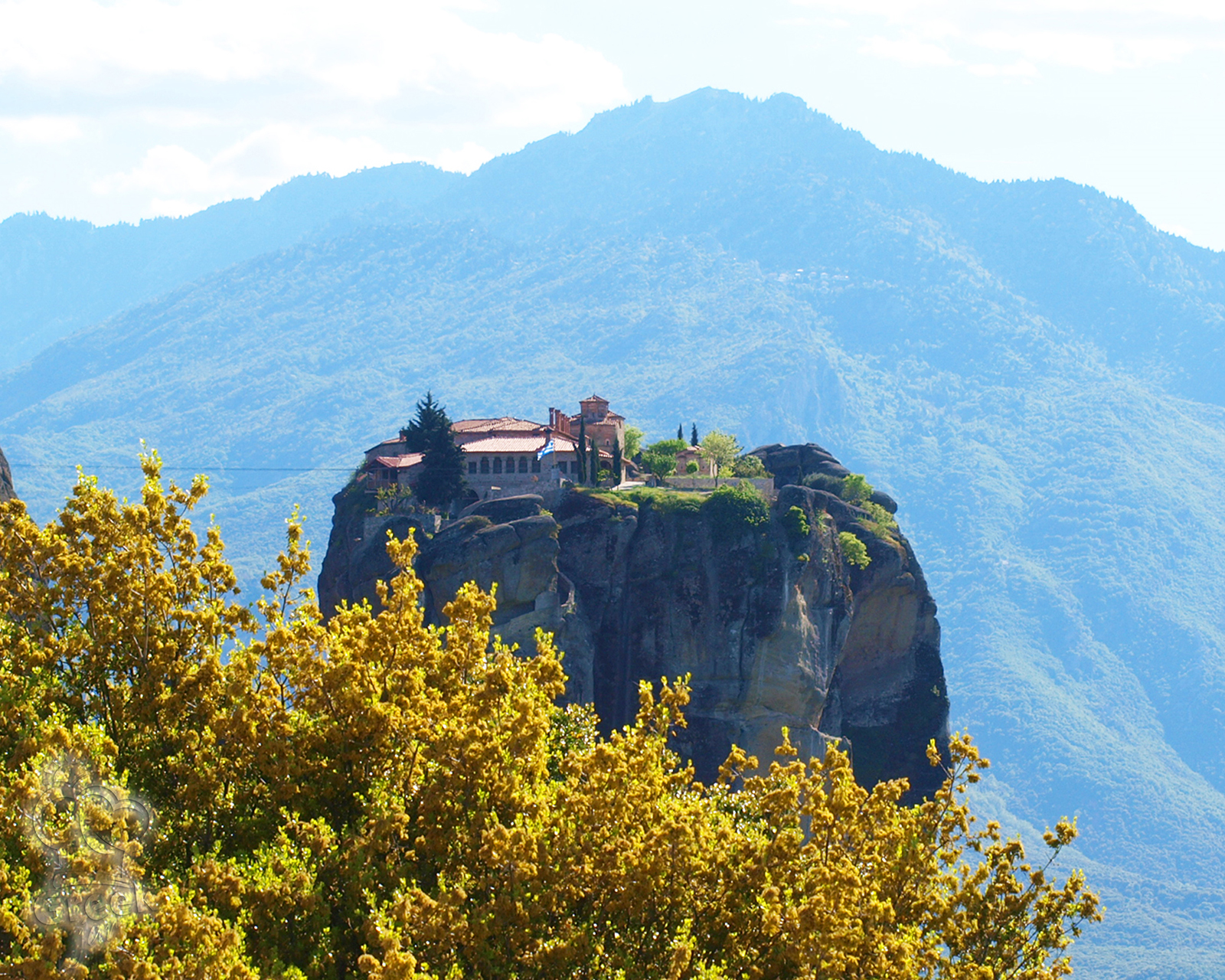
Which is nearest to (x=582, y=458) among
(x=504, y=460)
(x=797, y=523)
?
(x=504, y=460)

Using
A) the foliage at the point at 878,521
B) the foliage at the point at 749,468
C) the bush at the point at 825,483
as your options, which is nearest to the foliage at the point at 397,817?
the foliage at the point at 878,521

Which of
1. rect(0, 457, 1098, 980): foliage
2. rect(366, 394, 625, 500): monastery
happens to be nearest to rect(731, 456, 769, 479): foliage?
rect(366, 394, 625, 500): monastery

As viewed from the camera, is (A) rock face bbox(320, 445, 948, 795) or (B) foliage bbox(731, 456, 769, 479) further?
(B) foliage bbox(731, 456, 769, 479)

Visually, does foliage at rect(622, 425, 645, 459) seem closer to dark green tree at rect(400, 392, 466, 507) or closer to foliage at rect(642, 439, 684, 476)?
foliage at rect(642, 439, 684, 476)

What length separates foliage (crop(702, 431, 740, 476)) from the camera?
4185 inches

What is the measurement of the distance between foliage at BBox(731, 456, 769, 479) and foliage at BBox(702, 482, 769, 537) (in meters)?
11.1

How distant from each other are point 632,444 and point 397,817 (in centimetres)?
8603

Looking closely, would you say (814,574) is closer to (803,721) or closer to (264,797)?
(803,721)

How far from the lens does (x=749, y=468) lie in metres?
104

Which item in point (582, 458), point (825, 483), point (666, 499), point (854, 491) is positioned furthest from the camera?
point (825, 483)

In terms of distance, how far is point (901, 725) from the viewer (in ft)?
330

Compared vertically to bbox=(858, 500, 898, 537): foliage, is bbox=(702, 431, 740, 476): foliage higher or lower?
higher

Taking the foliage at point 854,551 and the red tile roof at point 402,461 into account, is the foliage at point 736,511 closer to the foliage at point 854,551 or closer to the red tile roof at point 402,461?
the foliage at point 854,551

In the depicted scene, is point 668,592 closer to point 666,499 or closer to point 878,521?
point 666,499
